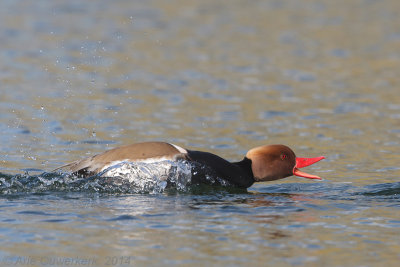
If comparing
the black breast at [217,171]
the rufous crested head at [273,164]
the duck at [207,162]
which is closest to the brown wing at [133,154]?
the duck at [207,162]

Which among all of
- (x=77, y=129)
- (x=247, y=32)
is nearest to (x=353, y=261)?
(x=77, y=129)

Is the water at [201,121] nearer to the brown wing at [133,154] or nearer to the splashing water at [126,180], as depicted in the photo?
the splashing water at [126,180]

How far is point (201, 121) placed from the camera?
43.1 ft

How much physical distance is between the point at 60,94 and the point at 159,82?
2.24 metres

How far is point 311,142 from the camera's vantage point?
39.0ft

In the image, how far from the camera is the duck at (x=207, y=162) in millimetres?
8641

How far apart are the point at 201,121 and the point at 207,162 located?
4.37 metres

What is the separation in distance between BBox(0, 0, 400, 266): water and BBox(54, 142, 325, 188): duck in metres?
0.15

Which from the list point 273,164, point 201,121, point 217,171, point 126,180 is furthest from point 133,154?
point 201,121

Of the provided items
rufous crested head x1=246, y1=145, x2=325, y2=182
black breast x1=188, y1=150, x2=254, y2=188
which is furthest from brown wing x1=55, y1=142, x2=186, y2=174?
rufous crested head x1=246, y1=145, x2=325, y2=182

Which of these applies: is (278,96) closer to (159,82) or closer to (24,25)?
(159,82)

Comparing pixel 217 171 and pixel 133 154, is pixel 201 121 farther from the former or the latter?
pixel 133 154

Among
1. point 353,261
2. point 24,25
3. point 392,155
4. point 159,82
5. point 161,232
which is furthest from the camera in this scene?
point 24,25

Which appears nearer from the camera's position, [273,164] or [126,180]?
[126,180]
